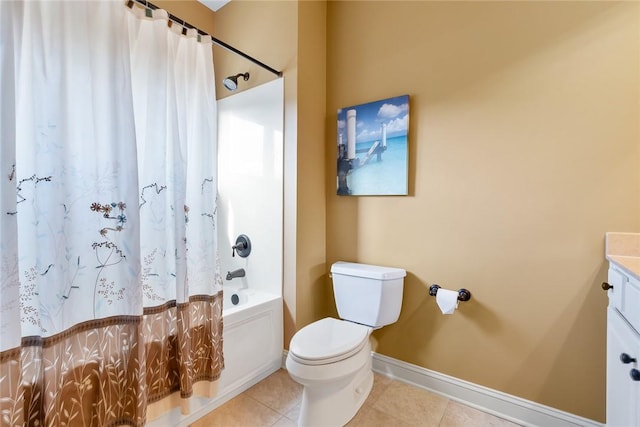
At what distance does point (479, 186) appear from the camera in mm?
1593

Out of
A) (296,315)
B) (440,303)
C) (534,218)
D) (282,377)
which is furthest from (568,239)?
(282,377)

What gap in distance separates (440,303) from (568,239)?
68 cm

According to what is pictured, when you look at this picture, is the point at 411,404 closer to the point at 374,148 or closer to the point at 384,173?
the point at 384,173

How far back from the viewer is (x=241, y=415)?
5.18 ft

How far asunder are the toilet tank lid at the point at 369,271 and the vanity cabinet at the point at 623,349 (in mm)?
902

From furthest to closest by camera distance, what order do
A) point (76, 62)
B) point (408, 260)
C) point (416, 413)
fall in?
1. point (408, 260)
2. point (416, 413)
3. point (76, 62)

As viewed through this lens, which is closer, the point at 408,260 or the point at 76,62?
the point at 76,62

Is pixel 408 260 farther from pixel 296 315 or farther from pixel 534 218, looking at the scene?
pixel 296 315

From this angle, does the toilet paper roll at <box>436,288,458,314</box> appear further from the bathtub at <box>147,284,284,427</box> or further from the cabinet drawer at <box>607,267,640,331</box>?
the bathtub at <box>147,284,284,427</box>

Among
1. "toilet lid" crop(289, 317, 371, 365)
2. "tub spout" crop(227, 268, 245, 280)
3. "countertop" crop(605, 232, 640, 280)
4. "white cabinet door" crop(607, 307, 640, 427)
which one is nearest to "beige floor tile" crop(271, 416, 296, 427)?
"toilet lid" crop(289, 317, 371, 365)

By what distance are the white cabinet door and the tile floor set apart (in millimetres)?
573

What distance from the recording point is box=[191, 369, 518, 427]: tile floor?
152cm

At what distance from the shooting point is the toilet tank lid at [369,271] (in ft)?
5.60

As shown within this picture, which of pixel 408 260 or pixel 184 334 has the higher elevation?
pixel 408 260
